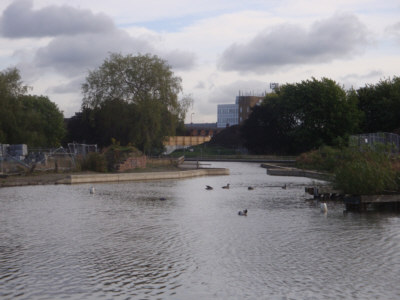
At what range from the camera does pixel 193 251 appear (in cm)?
1517

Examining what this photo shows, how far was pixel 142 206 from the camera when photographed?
84.9ft

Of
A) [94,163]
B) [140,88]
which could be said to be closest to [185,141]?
[140,88]

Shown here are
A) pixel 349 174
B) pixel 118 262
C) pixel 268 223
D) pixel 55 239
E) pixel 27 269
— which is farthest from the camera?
pixel 349 174

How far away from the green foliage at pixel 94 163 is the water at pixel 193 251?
19202 mm

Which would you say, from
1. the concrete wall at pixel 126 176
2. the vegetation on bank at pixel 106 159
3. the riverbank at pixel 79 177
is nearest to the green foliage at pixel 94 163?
the vegetation on bank at pixel 106 159

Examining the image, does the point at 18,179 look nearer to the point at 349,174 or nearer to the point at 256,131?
the point at 349,174

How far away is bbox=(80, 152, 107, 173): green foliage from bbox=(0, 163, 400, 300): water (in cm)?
1920

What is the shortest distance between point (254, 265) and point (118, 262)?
319 cm

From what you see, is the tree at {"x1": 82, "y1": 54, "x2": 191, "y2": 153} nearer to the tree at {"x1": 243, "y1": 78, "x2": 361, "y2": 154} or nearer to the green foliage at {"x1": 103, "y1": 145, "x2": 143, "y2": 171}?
the green foliage at {"x1": 103, "y1": 145, "x2": 143, "y2": 171}

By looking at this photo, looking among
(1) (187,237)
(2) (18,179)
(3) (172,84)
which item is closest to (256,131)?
(3) (172,84)

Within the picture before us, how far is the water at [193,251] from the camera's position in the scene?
11312 millimetres

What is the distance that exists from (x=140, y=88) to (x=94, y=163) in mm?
23660

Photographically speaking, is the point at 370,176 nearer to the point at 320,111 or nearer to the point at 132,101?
the point at 132,101

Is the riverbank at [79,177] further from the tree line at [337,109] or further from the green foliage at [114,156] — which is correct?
the tree line at [337,109]
